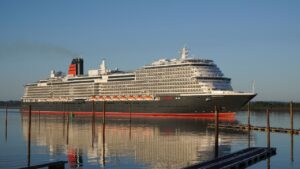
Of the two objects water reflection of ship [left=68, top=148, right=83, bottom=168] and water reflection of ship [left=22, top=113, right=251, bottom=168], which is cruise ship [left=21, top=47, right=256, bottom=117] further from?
water reflection of ship [left=68, top=148, right=83, bottom=168]

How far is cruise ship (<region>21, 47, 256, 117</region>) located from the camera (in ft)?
229

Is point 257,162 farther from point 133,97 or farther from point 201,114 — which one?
point 133,97

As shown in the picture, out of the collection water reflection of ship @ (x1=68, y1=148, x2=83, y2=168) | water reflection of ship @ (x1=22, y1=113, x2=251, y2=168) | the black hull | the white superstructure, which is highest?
the white superstructure

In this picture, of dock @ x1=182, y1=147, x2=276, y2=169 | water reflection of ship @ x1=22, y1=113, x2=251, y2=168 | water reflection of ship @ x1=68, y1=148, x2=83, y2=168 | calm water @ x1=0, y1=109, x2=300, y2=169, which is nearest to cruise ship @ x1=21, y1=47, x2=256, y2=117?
water reflection of ship @ x1=22, y1=113, x2=251, y2=168

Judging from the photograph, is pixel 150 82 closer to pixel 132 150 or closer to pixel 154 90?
pixel 154 90

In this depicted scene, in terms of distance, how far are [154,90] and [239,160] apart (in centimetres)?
5766

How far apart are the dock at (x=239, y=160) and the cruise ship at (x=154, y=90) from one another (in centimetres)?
3778

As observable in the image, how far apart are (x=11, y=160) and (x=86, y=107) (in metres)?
64.4

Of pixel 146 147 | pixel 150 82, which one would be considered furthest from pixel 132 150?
pixel 150 82

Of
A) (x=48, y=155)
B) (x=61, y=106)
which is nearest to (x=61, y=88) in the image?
(x=61, y=106)

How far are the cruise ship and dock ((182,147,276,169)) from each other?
3778 centimetres

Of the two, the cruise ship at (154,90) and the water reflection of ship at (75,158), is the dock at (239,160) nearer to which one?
the water reflection of ship at (75,158)

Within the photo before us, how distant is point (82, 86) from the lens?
95.5 meters

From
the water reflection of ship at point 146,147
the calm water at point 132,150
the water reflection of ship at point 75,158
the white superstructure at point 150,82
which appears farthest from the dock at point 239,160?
the white superstructure at point 150,82
